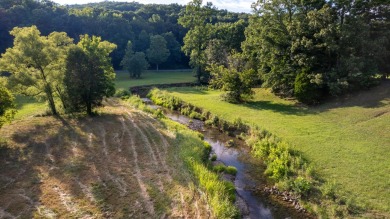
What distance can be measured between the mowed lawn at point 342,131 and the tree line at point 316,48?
196 centimetres

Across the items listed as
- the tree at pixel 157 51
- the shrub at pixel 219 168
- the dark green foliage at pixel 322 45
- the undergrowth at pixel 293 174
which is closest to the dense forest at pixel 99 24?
the tree at pixel 157 51

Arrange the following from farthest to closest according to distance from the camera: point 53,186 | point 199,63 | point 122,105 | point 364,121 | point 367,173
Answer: point 199,63 → point 122,105 → point 364,121 → point 367,173 → point 53,186

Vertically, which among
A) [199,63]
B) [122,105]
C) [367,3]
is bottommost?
[122,105]

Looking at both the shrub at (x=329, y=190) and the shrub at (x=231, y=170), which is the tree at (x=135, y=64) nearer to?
the shrub at (x=231, y=170)

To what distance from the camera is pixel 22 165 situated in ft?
54.1

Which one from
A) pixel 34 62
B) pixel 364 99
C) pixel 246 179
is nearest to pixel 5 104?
pixel 34 62

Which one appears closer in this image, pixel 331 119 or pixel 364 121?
pixel 364 121

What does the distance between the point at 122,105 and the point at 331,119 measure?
2359 cm

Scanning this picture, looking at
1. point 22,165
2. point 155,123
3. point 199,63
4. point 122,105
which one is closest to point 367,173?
point 155,123

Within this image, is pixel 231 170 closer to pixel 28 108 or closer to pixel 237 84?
pixel 237 84

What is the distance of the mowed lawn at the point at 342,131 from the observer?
14.7 metres

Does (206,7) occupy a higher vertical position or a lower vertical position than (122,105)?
higher

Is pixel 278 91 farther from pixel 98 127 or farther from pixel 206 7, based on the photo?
pixel 206 7

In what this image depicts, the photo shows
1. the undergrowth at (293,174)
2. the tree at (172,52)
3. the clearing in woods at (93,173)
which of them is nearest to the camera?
the clearing in woods at (93,173)
